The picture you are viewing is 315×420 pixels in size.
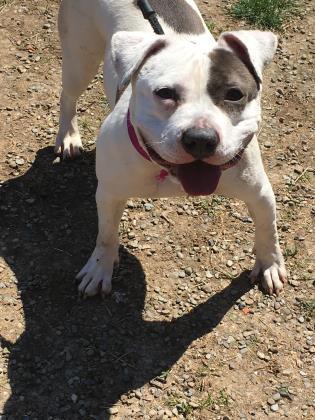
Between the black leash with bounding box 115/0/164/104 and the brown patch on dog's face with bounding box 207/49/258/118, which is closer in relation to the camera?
the brown patch on dog's face with bounding box 207/49/258/118

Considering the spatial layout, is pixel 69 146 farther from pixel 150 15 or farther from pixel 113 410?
pixel 113 410

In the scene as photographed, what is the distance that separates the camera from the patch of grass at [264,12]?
6383 millimetres

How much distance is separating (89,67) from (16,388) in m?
2.20

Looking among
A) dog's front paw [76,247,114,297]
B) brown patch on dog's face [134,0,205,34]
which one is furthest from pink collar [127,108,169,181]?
dog's front paw [76,247,114,297]

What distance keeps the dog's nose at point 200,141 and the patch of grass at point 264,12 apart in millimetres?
3703

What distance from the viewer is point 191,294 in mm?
4547

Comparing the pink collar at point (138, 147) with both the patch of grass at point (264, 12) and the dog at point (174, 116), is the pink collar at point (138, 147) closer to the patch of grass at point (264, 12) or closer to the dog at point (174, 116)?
the dog at point (174, 116)

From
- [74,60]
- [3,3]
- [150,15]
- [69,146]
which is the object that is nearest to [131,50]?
[150,15]

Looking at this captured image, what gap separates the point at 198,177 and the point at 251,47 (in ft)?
2.23

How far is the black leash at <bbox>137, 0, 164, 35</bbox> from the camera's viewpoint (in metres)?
3.87

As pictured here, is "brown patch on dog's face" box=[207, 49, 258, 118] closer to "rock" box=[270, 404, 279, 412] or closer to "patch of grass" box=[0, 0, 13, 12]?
"rock" box=[270, 404, 279, 412]

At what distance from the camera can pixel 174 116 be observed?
10.2 feet

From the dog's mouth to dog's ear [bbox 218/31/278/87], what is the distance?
347mm

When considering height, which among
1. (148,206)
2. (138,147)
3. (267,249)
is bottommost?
(148,206)
